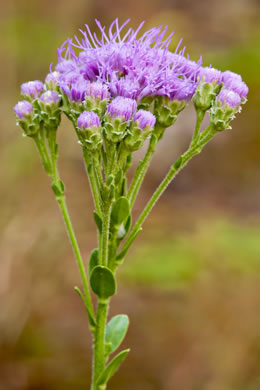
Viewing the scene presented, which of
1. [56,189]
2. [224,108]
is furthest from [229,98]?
[56,189]

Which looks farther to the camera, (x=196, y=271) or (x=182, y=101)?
(x=196, y=271)

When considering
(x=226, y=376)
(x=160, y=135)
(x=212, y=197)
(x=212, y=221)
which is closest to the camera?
(x=160, y=135)

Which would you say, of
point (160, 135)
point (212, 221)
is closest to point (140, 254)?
point (212, 221)

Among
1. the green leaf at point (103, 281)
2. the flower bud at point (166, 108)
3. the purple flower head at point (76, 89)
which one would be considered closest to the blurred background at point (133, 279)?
the green leaf at point (103, 281)

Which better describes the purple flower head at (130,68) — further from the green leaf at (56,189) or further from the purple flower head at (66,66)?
the green leaf at (56,189)

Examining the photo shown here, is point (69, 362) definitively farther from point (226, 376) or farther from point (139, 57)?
point (139, 57)
